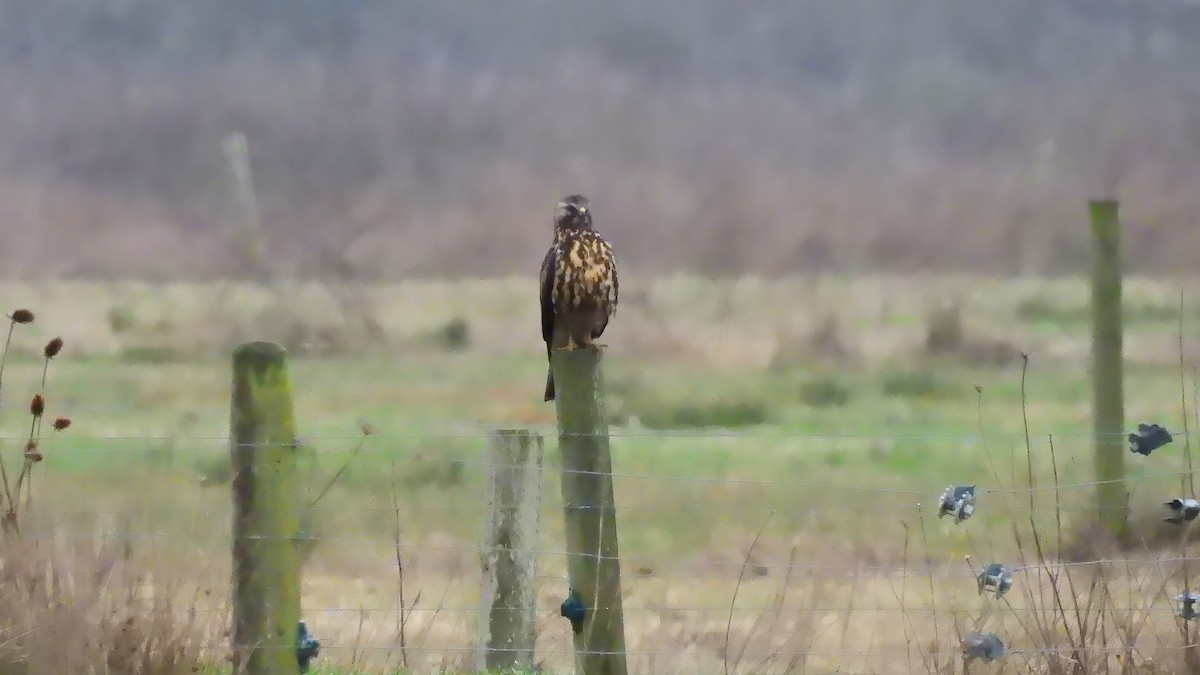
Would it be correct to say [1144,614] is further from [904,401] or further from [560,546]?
[904,401]

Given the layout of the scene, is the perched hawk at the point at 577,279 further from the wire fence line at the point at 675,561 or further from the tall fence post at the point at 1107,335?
the tall fence post at the point at 1107,335

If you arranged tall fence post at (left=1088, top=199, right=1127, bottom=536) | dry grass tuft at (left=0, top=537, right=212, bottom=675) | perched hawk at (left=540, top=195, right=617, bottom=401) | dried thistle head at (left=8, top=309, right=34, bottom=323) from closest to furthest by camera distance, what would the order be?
dry grass tuft at (left=0, top=537, right=212, bottom=675), dried thistle head at (left=8, top=309, right=34, bottom=323), perched hawk at (left=540, top=195, right=617, bottom=401), tall fence post at (left=1088, top=199, right=1127, bottom=536)

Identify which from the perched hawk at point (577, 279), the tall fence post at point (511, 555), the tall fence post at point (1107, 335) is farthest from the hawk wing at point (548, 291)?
the tall fence post at point (1107, 335)

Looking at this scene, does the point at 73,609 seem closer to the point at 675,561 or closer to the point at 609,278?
the point at 675,561

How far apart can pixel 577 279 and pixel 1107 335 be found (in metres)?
2.08

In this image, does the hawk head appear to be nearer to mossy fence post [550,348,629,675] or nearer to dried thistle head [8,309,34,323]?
mossy fence post [550,348,629,675]

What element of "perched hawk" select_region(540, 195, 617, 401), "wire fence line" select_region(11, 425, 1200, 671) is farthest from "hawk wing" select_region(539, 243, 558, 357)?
"wire fence line" select_region(11, 425, 1200, 671)

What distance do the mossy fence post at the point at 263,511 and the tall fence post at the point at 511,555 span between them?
914 millimetres

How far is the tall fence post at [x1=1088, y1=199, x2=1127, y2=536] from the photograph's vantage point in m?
5.57

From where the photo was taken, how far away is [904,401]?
9609 mm

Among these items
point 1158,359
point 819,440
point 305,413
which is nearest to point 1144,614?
point 1158,359

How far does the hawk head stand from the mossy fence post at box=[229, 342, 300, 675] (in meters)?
2.14

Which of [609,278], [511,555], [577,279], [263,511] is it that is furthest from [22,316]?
[609,278]

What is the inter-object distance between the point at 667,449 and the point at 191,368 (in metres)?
3.17
